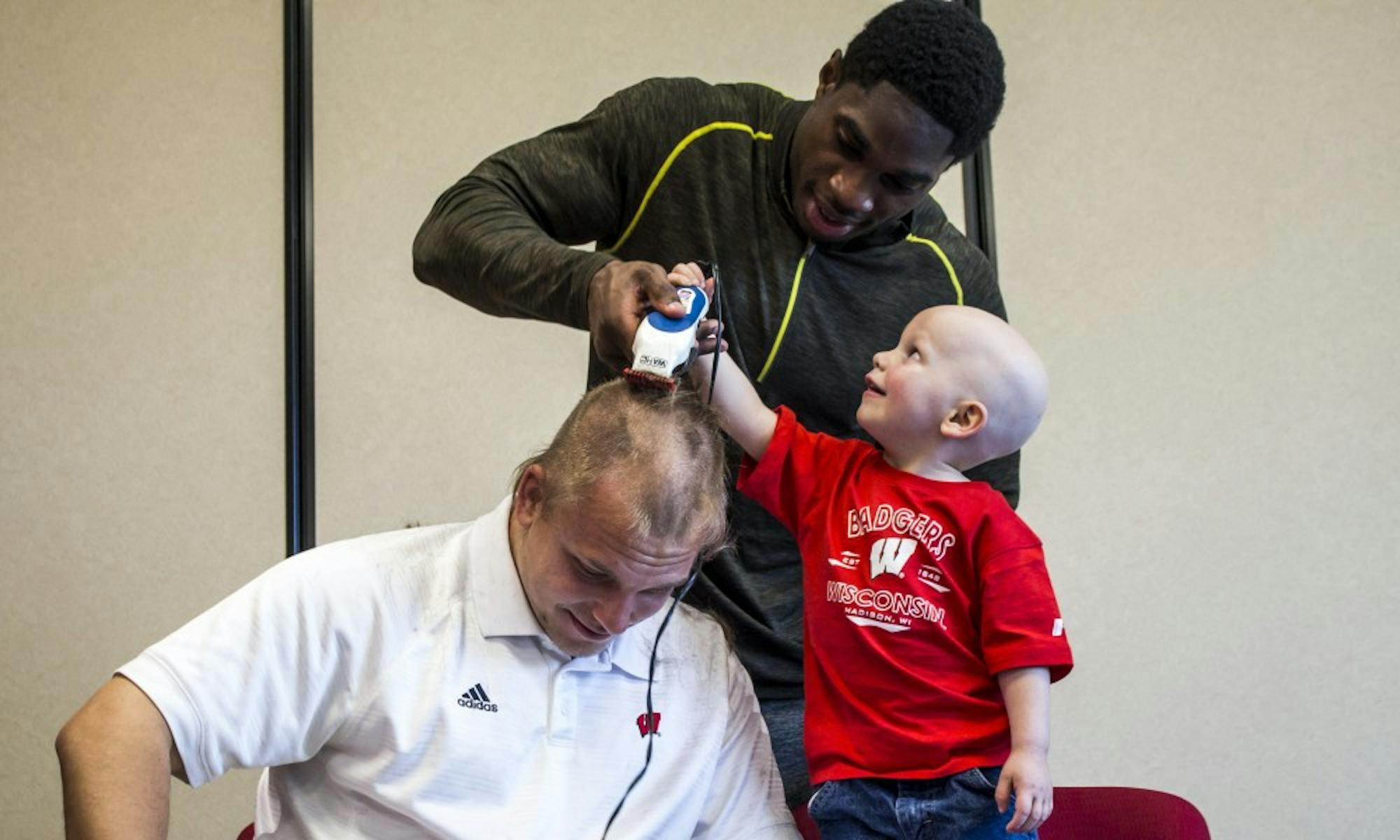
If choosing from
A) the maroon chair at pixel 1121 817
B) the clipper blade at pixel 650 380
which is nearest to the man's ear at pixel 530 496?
the clipper blade at pixel 650 380

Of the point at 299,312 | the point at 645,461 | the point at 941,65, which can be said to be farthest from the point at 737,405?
the point at 299,312

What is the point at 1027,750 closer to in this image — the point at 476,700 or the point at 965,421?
the point at 965,421

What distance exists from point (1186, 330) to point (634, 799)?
208 cm

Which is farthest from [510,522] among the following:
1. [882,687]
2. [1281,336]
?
[1281,336]

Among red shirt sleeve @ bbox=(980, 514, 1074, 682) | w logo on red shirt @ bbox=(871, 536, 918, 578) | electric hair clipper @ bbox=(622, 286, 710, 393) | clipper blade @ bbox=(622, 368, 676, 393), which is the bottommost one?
red shirt sleeve @ bbox=(980, 514, 1074, 682)

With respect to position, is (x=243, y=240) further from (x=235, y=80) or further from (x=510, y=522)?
(x=510, y=522)

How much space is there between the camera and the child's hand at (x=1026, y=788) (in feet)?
4.42

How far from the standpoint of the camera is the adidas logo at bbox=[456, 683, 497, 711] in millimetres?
1401

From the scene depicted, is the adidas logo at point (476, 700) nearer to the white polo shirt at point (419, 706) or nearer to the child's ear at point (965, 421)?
the white polo shirt at point (419, 706)

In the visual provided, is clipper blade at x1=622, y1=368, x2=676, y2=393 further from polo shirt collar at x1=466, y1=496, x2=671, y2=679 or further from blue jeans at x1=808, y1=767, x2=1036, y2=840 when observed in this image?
blue jeans at x1=808, y1=767, x2=1036, y2=840

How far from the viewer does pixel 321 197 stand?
297 centimetres

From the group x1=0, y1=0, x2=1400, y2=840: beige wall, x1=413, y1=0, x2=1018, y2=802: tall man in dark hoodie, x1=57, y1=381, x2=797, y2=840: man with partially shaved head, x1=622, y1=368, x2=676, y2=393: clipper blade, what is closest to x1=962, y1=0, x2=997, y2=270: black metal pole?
x1=0, y1=0, x2=1400, y2=840: beige wall

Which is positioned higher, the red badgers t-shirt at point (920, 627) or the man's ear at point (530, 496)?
the man's ear at point (530, 496)

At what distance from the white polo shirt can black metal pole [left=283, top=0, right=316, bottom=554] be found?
4.97 ft
